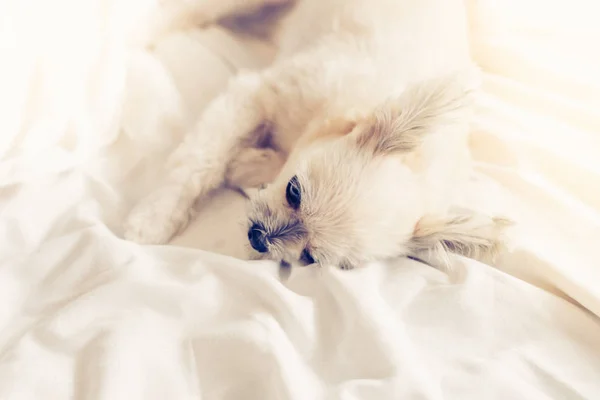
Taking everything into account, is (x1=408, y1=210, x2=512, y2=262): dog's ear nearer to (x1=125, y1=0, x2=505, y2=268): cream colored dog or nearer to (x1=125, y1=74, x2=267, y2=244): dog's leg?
(x1=125, y1=0, x2=505, y2=268): cream colored dog

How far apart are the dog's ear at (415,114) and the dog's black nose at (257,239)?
1.03 feet

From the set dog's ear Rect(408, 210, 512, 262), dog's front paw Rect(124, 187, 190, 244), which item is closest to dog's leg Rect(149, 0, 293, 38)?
dog's front paw Rect(124, 187, 190, 244)

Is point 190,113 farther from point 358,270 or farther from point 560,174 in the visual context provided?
point 560,174

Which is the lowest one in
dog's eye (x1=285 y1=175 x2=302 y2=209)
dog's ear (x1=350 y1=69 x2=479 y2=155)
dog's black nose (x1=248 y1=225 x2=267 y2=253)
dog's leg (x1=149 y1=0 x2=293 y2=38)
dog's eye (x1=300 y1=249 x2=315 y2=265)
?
dog's eye (x1=300 y1=249 x2=315 y2=265)

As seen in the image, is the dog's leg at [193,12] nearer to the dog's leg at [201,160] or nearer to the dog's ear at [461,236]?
the dog's leg at [201,160]

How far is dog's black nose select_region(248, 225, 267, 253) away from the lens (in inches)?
45.5

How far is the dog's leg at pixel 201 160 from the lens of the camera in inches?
46.3

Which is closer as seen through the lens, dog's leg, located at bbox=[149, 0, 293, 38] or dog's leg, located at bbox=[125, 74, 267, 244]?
dog's leg, located at bbox=[125, 74, 267, 244]

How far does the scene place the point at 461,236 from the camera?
115 centimetres

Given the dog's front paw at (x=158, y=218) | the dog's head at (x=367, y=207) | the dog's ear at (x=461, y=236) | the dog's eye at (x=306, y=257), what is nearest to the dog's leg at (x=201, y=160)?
the dog's front paw at (x=158, y=218)

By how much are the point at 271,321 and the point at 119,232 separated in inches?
18.7

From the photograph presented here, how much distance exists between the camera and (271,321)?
863mm

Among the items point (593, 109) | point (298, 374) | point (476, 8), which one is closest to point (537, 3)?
point (476, 8)

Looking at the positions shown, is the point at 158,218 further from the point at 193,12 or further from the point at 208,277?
the point at 193,12
